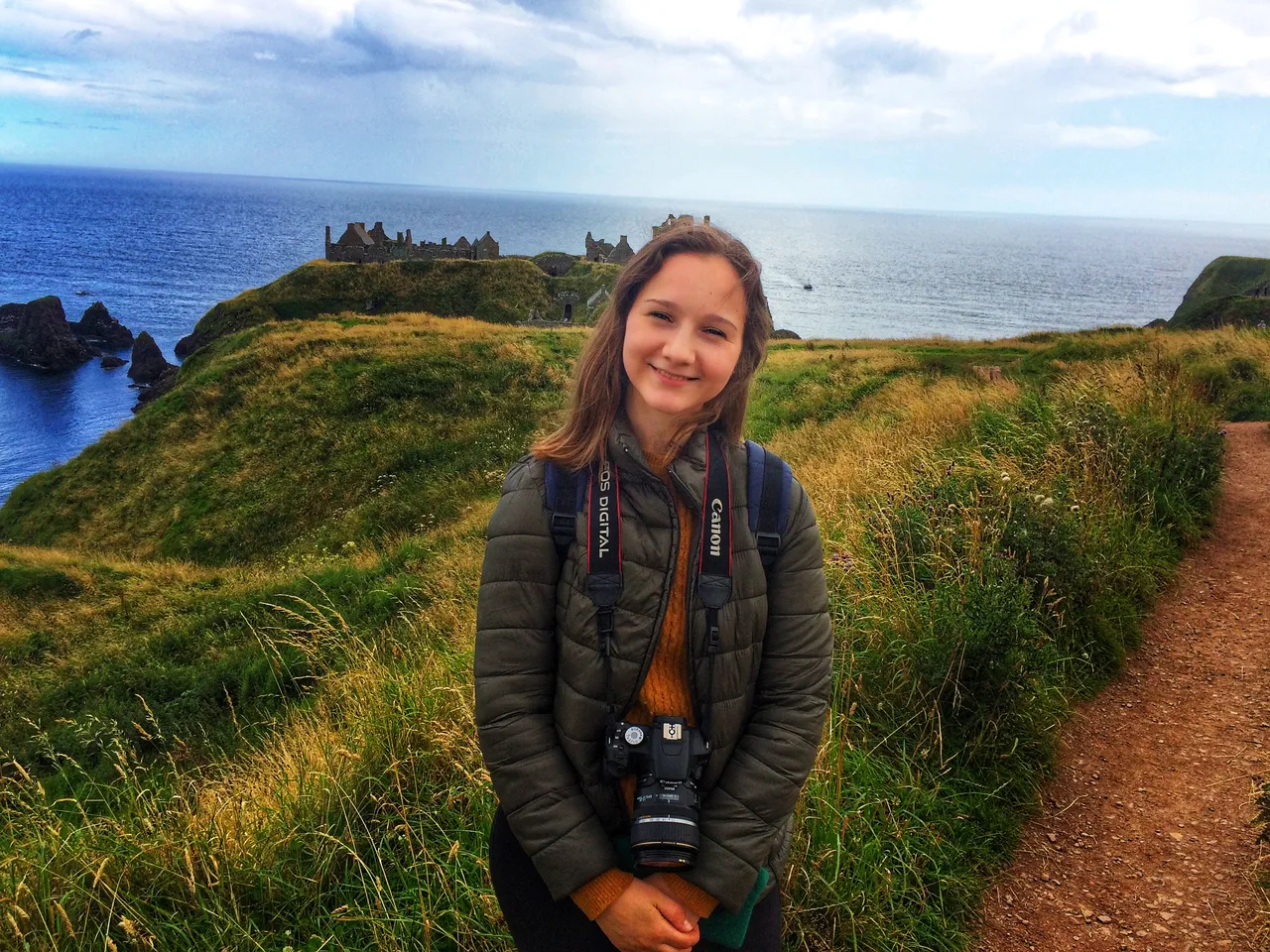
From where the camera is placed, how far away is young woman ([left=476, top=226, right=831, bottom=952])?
6.53 feet

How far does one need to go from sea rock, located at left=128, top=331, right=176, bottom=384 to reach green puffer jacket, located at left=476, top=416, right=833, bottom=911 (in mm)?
58943

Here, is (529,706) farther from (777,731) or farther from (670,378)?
(670,378)

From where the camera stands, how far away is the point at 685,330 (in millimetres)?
2174

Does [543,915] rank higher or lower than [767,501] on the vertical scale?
lower

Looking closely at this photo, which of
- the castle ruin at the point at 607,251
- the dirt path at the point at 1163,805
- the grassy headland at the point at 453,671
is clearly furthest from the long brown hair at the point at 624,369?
the castle ruin at the point at 607,251

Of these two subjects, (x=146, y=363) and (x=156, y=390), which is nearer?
(x=156, y=390)

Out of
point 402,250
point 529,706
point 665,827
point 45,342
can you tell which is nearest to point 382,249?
point 402,250

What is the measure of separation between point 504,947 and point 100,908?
171cm

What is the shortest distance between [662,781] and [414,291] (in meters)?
46.3

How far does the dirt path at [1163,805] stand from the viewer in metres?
3.50

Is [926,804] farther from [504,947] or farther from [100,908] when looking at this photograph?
[100,908]

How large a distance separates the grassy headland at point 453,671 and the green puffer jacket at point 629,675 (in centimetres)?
145

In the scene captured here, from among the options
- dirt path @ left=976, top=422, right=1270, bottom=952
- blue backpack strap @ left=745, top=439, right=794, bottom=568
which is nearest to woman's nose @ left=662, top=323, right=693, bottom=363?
blue backpack strap @ left=745, top=439, right=794, bottom=568

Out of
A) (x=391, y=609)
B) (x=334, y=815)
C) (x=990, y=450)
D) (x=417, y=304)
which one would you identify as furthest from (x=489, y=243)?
(x=334, y=815)
